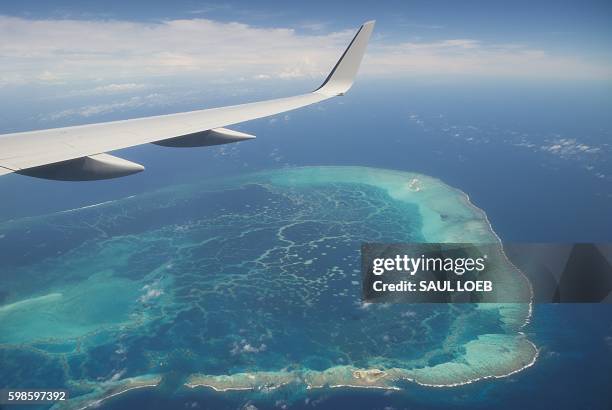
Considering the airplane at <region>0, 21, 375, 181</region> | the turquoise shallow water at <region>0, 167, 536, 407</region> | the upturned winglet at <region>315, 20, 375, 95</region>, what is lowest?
the turquoise shallow water at <region>0, 167, 536, 407</region>

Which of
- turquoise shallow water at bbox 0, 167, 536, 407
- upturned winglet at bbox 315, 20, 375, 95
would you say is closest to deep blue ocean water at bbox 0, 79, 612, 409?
turquoise shallow water at bbox 0, 167, 536, 407

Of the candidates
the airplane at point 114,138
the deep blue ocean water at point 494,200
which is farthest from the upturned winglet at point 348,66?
the deep blue ocean water at point 494,200

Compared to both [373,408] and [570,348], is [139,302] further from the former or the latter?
[570,348]

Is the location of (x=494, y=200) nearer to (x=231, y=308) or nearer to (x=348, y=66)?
(x=231, y=308)

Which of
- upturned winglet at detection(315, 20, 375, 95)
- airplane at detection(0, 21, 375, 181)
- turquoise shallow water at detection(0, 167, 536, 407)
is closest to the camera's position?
airplane at detection(0, 21, 375, 181)

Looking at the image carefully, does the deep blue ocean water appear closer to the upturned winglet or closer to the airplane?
the airplane

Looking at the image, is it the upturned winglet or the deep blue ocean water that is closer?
the upturned winglet

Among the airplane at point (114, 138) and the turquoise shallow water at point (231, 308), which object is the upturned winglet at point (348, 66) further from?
the turquoise shallow water at point (231, 308)

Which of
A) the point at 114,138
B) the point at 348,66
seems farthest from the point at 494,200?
the point at 114,138
